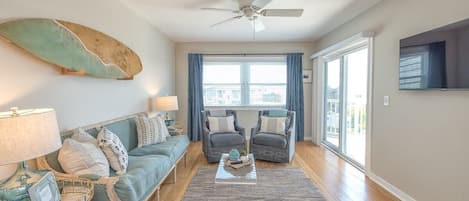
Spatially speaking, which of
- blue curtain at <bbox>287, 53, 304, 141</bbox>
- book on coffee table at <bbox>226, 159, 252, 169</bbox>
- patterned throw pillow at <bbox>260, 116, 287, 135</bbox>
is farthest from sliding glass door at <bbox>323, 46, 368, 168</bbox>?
book on coffee table at <bbox>226, 159, 252, 169</bbox>

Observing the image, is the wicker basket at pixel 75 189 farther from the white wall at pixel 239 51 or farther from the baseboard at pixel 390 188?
the white wall at pixel 239 51

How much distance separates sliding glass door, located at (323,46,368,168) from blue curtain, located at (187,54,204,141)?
109 inches

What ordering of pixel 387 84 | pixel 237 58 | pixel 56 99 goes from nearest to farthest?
pixel 56 99 < pixel 387 84 < pixel 237 58

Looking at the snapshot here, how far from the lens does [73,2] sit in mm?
2561

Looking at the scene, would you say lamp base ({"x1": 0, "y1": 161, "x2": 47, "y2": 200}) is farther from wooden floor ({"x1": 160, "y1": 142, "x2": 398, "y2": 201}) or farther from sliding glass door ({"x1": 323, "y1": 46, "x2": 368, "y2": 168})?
sliding glass door ({"x1": 323, "y1": 46, "x2": 368, "y2": 168})

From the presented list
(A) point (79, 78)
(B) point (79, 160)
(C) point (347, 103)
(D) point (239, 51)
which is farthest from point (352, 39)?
(B) point (79, 160)

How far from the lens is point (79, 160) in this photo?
209cm

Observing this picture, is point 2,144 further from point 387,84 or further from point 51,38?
point 387,84

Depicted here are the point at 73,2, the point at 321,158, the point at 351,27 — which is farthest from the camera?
the point at 321,158

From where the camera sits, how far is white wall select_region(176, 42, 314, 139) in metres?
6.33

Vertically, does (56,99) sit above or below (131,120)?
above

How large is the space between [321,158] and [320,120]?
133 cm

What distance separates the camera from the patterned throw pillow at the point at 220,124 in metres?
4.75

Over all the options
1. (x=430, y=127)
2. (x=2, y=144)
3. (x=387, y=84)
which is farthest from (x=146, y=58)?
(x=430, y=127)
